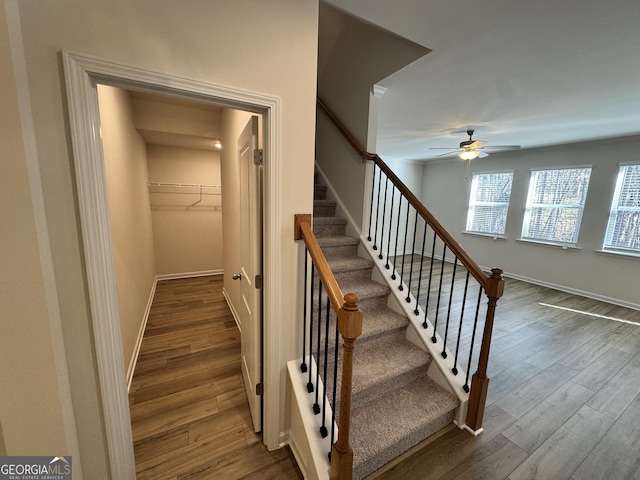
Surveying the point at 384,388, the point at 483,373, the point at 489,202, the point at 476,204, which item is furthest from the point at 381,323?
the point at 476,204

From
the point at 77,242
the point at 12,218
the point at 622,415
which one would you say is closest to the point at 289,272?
the point at 77,242

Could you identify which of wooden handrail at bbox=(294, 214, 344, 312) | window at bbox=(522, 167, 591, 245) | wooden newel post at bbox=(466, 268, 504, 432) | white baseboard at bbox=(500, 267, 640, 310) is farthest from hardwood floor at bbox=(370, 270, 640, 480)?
window at bbox=(522, 167, 591, 245)

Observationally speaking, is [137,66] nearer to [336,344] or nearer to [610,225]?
[336,344]

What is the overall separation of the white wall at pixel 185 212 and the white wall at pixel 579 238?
557 centimetres

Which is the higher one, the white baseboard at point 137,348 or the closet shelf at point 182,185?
the closet shelf at point 182,185

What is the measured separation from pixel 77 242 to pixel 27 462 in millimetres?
822

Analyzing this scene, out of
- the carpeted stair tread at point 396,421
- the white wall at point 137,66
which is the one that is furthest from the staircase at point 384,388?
the white wall at point 137,66

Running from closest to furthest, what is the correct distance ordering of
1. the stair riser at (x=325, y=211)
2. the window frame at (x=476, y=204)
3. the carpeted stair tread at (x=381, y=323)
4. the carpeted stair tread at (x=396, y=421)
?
the carpeted stair tread at (x=396, y=421) → the carpeted stair tread at (x=381, y=323) → the stair riser at (x=325, y=211) → the window frame at (x=476, y=204)

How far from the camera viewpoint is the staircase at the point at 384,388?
1450 millimetres

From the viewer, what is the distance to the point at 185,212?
4648 millimetres

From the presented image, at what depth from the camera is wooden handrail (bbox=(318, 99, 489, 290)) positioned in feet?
5.32

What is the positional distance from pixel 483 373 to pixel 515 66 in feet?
7.55

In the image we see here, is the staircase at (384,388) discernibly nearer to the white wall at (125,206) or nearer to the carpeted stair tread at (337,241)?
the carpeted stair tread at (337,241)

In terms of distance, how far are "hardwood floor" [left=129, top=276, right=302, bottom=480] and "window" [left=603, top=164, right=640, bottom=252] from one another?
5568 mm
